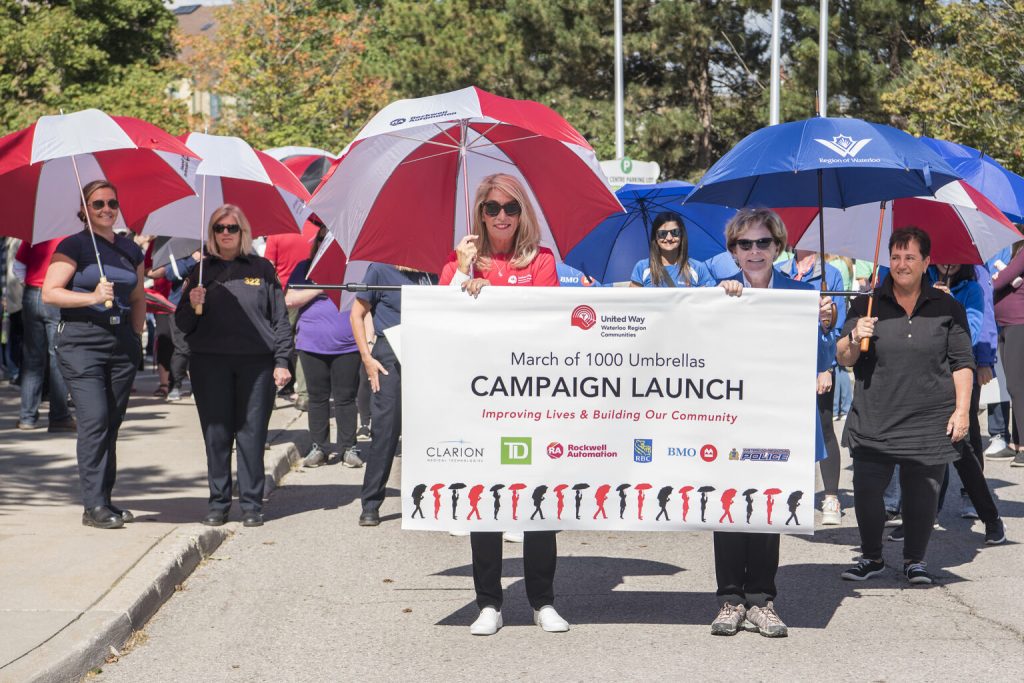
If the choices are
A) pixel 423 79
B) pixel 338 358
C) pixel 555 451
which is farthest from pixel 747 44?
pixel 555 451

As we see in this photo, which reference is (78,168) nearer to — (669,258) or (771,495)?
(669,258)

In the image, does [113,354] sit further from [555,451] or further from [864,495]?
[864,495]

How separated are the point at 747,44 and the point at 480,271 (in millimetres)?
33362

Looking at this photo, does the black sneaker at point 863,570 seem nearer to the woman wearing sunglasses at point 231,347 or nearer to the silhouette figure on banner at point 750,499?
the silhouette figure on banner at point 750,499

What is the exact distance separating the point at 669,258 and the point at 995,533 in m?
2.55

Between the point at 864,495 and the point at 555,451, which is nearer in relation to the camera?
the point at 555,451

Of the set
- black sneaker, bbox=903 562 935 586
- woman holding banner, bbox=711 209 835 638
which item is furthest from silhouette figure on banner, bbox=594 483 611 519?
black sneaker, bbox=903 562 935 586

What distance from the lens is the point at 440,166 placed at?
25.7ft

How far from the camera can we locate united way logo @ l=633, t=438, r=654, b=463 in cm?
604

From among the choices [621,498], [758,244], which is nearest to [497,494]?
[621,498]

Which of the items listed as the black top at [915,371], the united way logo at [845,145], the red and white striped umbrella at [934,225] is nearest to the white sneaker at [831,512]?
the red and white striped umbrella at [934,225]

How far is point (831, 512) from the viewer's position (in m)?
9.21

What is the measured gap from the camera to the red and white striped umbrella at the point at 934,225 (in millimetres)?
7859

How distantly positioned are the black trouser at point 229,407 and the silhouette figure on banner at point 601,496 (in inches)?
128
